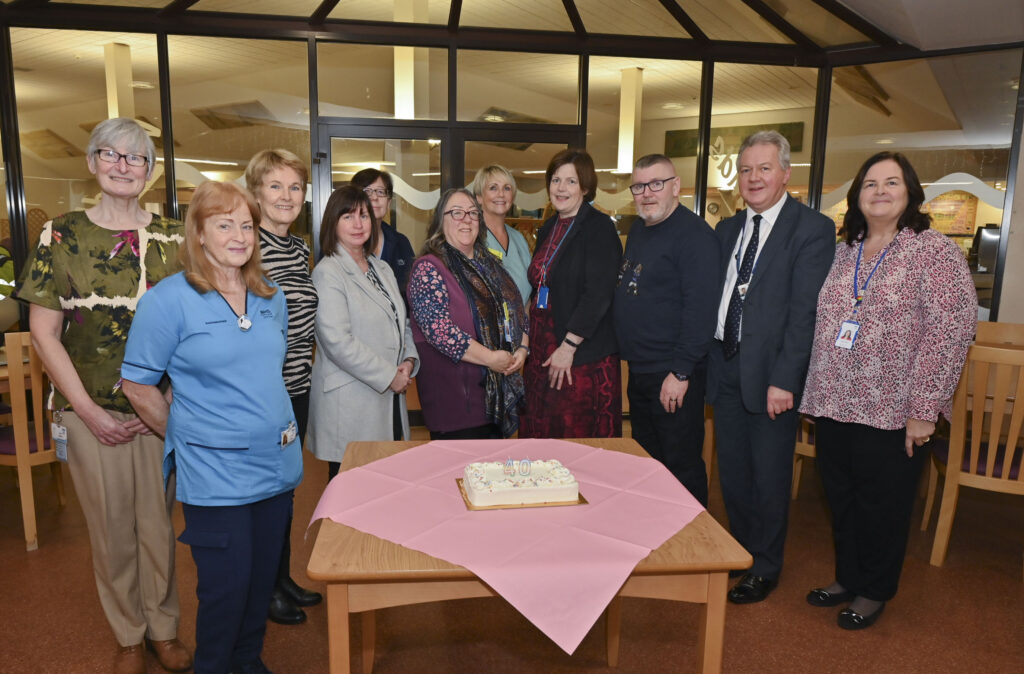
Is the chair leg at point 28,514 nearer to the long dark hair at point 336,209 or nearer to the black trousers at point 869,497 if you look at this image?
the long dark hair at point 336,209

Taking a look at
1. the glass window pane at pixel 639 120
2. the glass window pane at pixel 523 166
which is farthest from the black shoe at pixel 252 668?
the glass window pane at pixel 639 120

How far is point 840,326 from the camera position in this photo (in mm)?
2428

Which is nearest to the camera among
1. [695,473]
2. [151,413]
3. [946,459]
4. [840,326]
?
[151,413]

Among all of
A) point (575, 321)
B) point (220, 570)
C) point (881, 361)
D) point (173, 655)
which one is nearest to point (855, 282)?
point (881, 361)

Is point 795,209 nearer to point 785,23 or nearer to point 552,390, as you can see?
point 552,390

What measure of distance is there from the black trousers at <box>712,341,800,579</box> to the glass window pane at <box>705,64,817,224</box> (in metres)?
3.25

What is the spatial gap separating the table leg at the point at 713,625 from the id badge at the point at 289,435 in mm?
1143

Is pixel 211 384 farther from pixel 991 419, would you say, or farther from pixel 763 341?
pixel 991 419

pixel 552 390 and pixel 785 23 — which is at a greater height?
pixel 785 23

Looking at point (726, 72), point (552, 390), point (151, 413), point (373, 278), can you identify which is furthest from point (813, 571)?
point (726, 72)

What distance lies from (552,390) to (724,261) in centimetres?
86

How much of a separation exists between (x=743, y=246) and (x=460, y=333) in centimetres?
116

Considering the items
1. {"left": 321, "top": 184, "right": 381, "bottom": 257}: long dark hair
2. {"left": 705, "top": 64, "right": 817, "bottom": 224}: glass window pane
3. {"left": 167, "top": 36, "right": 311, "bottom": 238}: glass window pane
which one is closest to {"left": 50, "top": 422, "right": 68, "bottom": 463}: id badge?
{"left": 321, "top": 184, "right": 381, "bottom": 257}: long dark hair

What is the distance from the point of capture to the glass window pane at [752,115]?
551 cm
